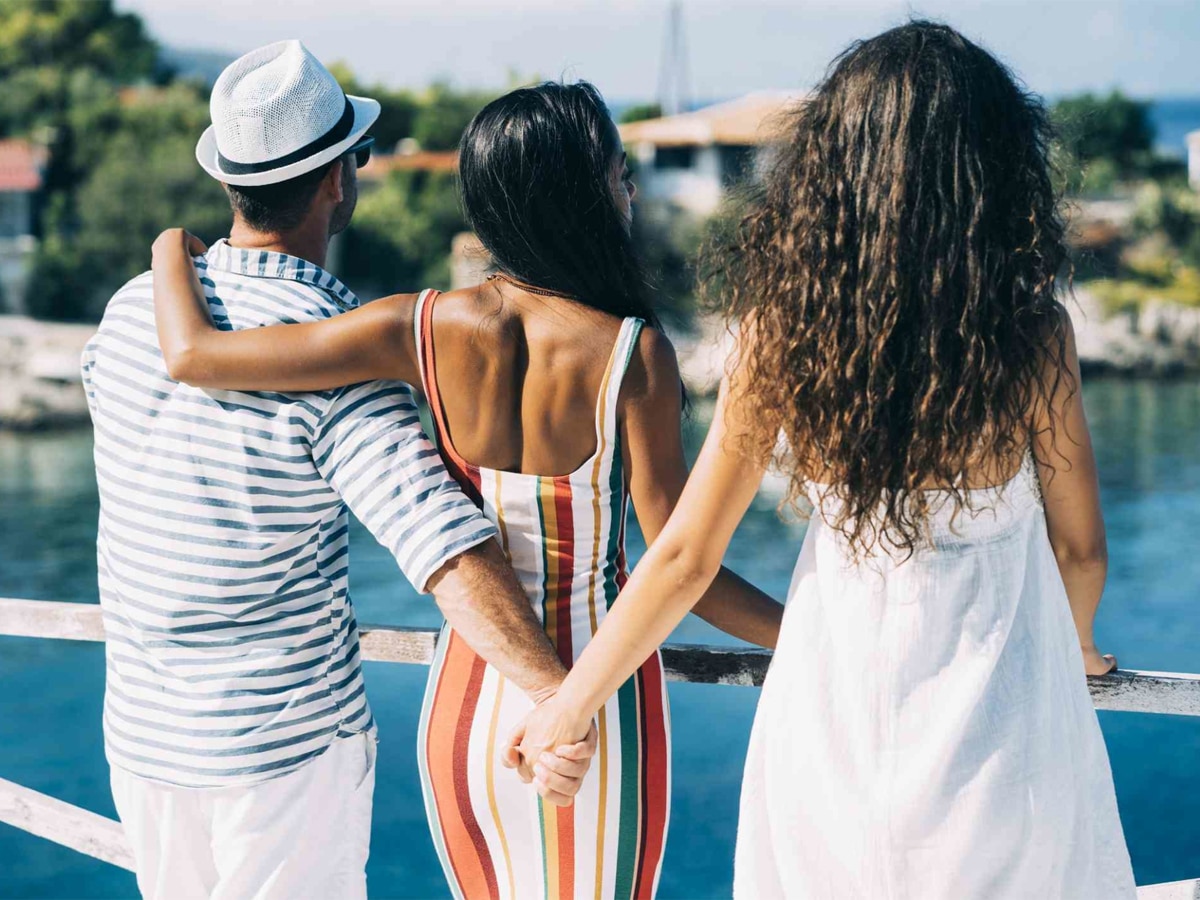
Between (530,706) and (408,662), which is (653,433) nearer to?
(530,706)

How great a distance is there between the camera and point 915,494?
47.2 inches

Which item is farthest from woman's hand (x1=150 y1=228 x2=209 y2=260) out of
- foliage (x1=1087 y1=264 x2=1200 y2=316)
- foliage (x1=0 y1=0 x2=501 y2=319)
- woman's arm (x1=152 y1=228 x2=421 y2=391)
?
foliage (x1=1087 y1=264 x2=1200 y2=316)

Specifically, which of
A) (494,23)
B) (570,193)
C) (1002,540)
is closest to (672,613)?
(1002,540)

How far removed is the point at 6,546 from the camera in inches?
771

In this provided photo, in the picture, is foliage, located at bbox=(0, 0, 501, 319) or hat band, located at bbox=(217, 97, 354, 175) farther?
foliage, located at bbox=(0, 0, 501, 319)

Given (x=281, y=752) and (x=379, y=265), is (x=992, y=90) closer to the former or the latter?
(x=281, y=752)

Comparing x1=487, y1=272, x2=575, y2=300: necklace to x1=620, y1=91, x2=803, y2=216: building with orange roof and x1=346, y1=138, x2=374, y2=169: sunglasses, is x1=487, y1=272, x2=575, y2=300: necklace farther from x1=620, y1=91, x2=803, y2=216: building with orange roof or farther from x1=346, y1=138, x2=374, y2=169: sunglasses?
x1=620, y1=91, x2=803, y2=216: building with orange roof

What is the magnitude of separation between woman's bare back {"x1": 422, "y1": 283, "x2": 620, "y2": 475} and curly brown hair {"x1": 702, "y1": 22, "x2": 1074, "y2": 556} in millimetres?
241

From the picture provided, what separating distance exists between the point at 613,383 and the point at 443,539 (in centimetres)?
24

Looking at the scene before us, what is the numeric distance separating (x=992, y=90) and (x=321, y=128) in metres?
0.75

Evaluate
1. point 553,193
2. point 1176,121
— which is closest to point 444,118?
point 553,193

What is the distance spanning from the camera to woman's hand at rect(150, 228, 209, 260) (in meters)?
1.53

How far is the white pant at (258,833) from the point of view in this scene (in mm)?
1464

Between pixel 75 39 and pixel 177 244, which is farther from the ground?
pixel 177 244
